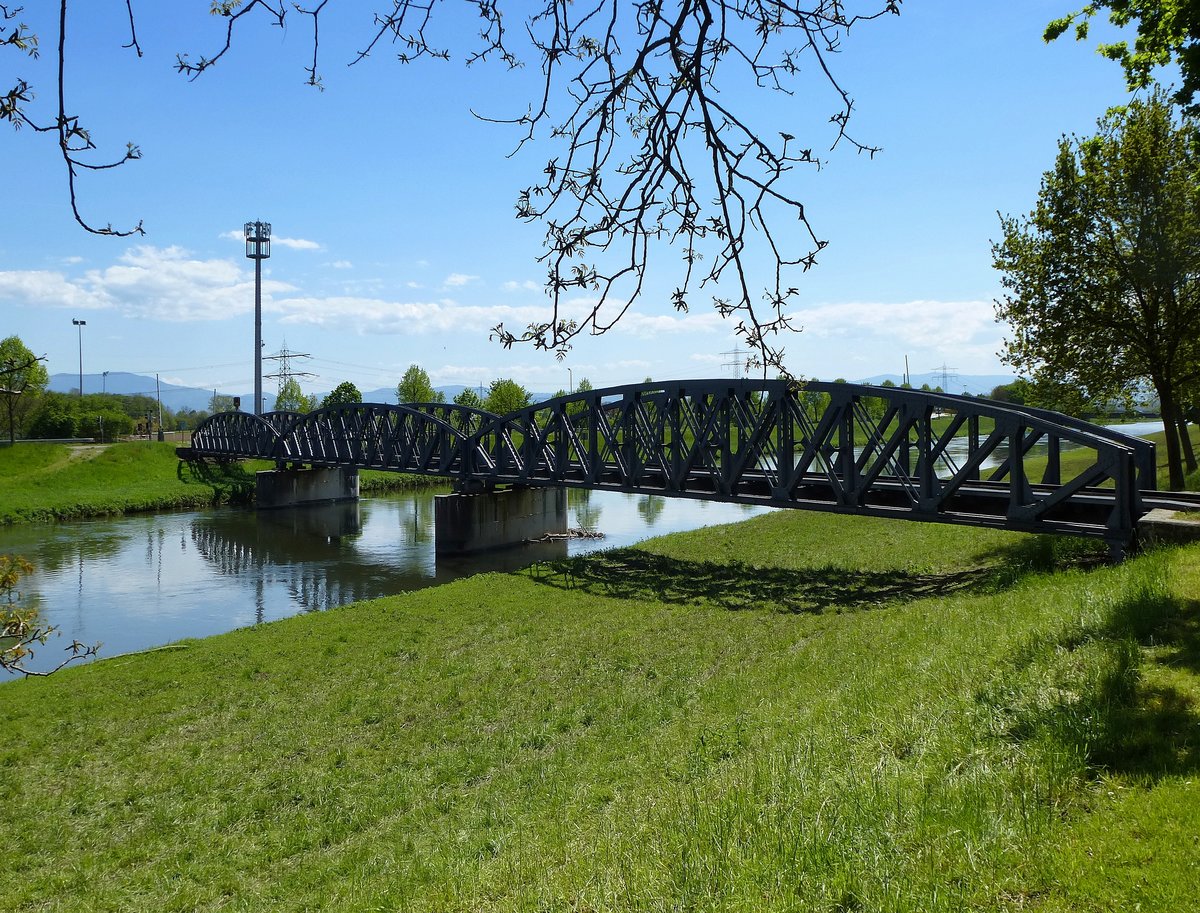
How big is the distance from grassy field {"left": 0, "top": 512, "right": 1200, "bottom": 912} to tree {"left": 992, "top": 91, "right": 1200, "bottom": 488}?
691 centimetres

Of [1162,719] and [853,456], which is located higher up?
[853,456]

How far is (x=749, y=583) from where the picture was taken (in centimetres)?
2292

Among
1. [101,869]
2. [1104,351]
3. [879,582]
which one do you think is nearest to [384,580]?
[879,582]

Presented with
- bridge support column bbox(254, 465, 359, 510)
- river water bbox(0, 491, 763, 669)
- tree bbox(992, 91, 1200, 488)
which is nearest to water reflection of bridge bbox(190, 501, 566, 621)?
river water bbox(0, 491, 763, 669)

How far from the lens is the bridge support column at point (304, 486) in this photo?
57.1m

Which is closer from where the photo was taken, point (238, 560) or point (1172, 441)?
point (1172, 441)

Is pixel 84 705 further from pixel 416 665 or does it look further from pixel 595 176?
pixel 595 176

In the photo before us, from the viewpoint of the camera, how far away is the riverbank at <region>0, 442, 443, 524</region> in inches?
1992

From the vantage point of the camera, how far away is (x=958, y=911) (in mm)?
4246

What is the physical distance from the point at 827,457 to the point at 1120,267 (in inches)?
367

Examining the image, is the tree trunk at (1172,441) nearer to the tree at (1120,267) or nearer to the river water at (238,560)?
the tree at (1120,267)

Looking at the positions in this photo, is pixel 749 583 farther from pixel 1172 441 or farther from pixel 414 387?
pixel 414 387

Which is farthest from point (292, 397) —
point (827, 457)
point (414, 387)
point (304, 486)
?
point (827, 457)

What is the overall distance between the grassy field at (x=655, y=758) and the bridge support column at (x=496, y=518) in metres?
15.9
